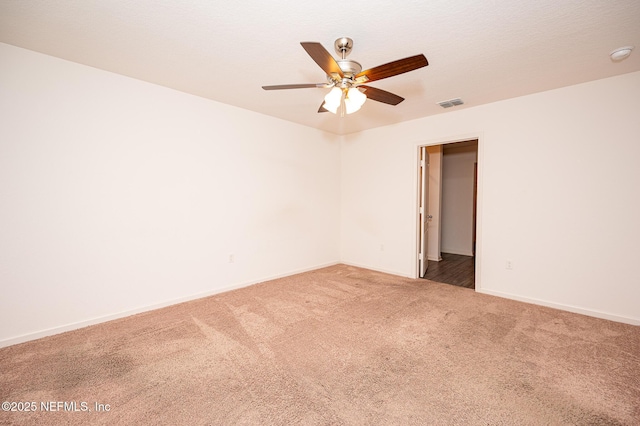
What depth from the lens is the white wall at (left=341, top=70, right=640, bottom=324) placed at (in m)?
Result: 2.79

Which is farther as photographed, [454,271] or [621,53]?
[454,271]

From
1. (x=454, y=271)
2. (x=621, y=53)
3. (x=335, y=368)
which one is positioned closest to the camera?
(x=335, y=368)

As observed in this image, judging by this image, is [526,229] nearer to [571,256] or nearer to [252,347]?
[571,256]

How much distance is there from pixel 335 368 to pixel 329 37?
2.62 metres

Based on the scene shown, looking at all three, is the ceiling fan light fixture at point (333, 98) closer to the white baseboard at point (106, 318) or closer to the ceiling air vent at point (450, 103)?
the ceiling air vent at point (450, 103)

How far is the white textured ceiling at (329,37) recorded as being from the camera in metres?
1.84

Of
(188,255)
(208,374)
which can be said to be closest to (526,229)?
Result: (208,374)

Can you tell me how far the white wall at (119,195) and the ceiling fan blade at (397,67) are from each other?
242 centimetres

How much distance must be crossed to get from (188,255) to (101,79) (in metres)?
2.12

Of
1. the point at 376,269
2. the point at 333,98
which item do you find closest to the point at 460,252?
the point at 376,269

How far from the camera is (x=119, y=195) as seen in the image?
2887 millimetres

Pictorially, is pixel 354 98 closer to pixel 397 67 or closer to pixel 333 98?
pixel 333 98

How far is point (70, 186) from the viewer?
103 inches

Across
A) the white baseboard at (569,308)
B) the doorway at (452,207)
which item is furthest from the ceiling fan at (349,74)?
the doorway at (452,207)
